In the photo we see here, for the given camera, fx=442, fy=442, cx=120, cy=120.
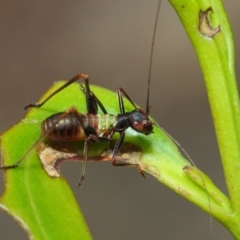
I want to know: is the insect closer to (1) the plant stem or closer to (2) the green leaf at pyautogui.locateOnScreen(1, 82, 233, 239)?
(2) the green leaf at pyautogui.locateOnScreen(1, 82, 233, 239)

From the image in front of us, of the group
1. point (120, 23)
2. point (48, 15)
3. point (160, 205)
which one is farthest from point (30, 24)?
point (160, 205)

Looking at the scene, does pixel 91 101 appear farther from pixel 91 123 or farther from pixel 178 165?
pixel 178 165

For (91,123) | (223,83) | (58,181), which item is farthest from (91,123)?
(223,83)

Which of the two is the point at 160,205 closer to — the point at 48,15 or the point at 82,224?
the point at 48,15

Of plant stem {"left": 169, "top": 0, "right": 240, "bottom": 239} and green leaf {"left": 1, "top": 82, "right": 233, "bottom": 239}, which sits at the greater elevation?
plant stem {"left": 169, "top": 0, "right": 240, "bottom": 239}

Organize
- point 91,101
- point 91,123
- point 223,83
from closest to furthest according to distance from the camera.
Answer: point 223,83
point 91,101
point 91,123

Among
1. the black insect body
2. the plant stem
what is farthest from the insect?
the plant stem
